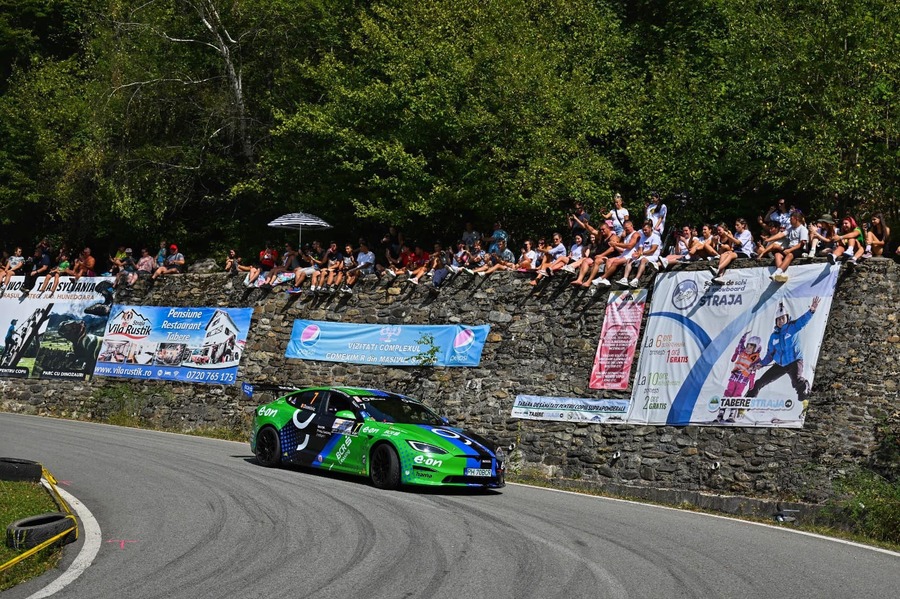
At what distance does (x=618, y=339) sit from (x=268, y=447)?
6815mm

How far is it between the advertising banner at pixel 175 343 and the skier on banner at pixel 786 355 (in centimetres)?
1424

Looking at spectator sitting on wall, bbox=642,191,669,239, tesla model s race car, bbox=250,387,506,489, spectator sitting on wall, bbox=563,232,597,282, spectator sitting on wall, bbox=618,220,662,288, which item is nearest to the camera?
tesla model s race car, bbox=250,387,506,489

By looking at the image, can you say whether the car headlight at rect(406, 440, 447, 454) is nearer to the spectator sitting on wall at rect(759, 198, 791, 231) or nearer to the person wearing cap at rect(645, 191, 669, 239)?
the person wearing cap at rect(645, 191, 669, 239)

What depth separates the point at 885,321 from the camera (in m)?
15.3

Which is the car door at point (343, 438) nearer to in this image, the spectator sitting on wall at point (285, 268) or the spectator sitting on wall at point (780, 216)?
the spectator sitting on wall at point (780, 216)

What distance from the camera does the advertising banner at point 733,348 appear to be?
15.8 metres

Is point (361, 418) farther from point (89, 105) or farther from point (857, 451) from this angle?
point (89, 105)

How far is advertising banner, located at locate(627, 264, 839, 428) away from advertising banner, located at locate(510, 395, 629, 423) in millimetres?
355

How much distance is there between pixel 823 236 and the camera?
1652cm

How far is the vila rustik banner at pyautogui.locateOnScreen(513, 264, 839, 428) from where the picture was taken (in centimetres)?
1580

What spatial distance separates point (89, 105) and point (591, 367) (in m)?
24.7

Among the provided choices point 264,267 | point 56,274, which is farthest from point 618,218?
point 56,274

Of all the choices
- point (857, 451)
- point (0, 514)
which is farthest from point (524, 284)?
point (0, 514)

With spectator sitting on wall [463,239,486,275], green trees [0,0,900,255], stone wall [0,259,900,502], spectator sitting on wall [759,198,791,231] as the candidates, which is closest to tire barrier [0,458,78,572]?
stone wall [0,259,900,502]
